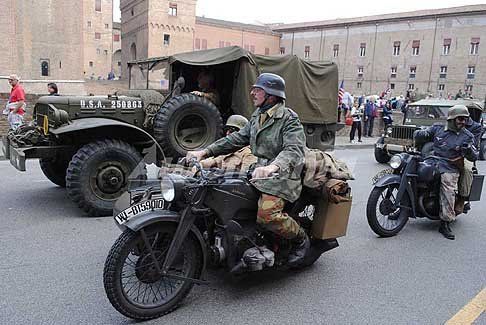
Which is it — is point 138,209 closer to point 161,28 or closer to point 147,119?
point 147,119

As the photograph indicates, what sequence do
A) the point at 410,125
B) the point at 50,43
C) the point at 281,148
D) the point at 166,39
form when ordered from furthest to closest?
1. the point at 166,39
2. the point at 50,43
3. the point at 410,125
4. the point at 281,148

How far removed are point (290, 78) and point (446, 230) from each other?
12.8ft

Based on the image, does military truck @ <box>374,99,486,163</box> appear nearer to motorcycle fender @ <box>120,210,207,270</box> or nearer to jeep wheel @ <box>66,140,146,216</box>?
jeep wheel @ <box>66,140,146,216</box>

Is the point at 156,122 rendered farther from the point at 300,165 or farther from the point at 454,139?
the point at 454,139

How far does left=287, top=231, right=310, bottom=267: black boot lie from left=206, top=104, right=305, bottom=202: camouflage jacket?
0.47m

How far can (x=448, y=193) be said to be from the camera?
570 centimetres

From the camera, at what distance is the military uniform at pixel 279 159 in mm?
3611

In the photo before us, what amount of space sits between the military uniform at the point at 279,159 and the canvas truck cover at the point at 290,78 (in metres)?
3.62

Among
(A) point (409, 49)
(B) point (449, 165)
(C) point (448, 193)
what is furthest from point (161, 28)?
(C) point (448, 193)

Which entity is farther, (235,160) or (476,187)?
(476,187)

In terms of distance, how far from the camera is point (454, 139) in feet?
18.5

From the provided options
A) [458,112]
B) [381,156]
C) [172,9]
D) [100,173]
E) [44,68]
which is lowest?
[381,156]

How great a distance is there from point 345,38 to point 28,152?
193 feet

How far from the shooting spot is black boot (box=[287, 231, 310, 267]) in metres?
4.01
